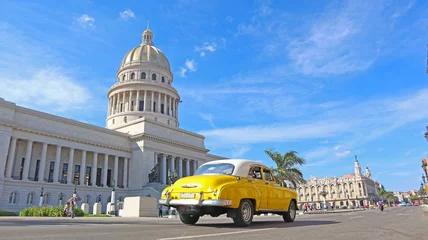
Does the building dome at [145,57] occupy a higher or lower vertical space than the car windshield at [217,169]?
higher

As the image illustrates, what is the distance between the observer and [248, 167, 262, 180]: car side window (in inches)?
365

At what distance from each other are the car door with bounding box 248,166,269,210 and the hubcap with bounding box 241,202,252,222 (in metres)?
0.59

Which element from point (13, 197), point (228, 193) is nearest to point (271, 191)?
point (228, 193)

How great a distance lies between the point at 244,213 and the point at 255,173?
1.59m

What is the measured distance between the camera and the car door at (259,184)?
354 inches

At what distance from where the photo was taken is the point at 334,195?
121625 mm

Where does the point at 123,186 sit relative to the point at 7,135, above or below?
below

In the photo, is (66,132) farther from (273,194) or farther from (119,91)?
(273,194)

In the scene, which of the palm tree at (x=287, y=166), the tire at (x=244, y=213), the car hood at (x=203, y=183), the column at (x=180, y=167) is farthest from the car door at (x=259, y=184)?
the column at (x=180, y=167)

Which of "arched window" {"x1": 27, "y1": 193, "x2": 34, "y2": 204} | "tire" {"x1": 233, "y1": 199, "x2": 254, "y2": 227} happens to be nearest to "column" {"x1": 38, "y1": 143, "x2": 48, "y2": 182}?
"arched window" {"x1": 27, "y1": 193, "x2": 34, "y2": 204}

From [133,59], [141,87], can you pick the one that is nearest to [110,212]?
[141,87]

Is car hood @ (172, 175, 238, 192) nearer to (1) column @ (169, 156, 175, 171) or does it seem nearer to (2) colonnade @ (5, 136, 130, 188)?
(2) colonnade @ (5, 136, 130, 188)

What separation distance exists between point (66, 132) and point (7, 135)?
7762 mm

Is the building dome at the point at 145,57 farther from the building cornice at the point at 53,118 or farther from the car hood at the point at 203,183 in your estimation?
the car hood at the point at 203,183
